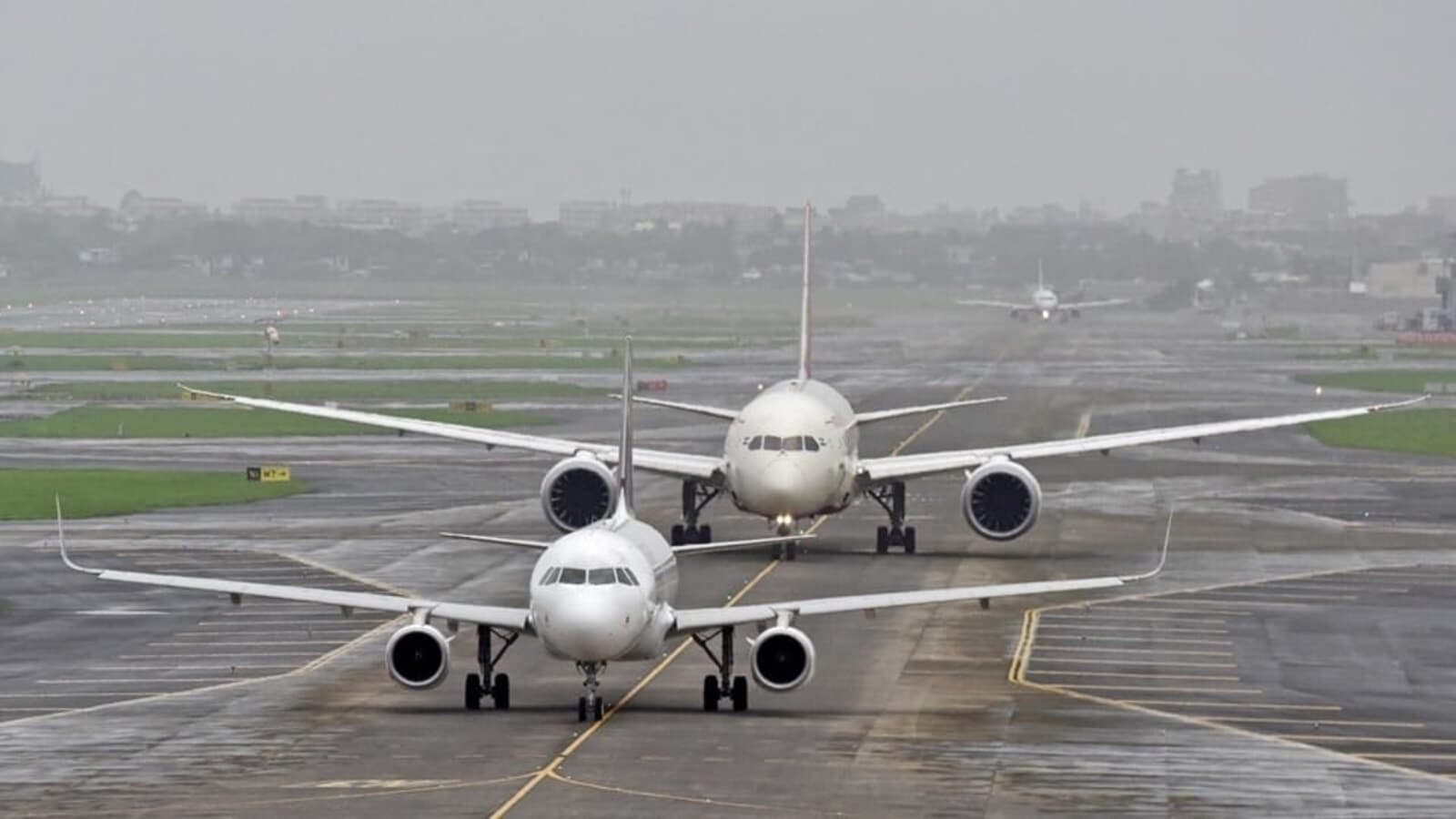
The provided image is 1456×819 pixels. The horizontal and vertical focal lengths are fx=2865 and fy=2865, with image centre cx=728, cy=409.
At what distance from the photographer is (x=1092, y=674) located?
49.0 m

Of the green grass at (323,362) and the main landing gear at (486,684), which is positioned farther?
the green grass at (323,362)

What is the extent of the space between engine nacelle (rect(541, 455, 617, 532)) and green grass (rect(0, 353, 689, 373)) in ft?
279

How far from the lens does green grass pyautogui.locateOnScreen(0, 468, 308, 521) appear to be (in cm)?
7888

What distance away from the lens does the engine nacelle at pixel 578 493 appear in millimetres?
65938

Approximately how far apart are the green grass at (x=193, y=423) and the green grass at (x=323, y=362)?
2945 centimetres

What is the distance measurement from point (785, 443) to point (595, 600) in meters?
24.1

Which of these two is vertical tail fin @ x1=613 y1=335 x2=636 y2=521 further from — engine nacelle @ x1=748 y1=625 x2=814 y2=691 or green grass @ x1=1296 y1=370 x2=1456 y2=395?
green grass @ x1=1296 y1=370 x2=1456 y2=395

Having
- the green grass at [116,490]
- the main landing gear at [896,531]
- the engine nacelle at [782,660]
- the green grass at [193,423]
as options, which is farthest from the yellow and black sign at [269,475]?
the engine nacelle at [782,660]

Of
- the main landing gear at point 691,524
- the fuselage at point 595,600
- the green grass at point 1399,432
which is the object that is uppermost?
the fuselage at point 595,600

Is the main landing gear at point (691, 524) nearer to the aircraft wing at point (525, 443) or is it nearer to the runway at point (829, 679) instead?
the runway at point (829, 679)

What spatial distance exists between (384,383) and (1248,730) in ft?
325

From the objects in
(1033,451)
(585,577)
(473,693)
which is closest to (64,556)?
(473,693)

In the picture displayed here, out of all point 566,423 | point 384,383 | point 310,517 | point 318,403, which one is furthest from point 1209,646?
point 384,383

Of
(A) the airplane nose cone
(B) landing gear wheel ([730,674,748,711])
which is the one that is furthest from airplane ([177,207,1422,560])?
(A) the airplane nose cone
